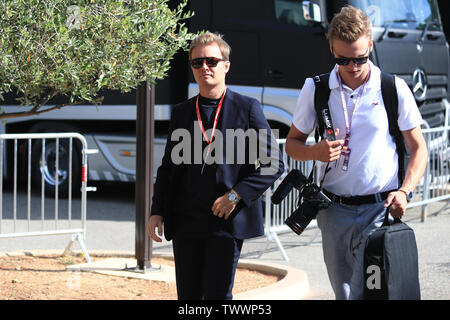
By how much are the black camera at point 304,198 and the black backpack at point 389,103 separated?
0.80ft

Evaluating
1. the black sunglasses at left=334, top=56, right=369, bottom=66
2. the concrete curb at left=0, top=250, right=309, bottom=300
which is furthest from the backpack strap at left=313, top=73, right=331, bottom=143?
the concrete curb at left=0, top=250, right=309, bottom=300

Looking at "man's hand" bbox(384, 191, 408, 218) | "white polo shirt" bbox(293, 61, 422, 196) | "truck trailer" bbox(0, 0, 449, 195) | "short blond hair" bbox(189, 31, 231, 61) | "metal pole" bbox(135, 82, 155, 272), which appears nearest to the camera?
"man's hand" bbox(384, 191, 408, 218)

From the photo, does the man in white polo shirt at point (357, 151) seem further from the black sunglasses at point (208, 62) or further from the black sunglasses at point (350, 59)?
the black sunglasses at point (208, 62)

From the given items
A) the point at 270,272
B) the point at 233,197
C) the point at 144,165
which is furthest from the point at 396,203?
the point at 144,165

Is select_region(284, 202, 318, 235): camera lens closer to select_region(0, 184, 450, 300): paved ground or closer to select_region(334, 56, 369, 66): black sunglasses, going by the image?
select_region(334, 56, 369, 66): black sunglasses

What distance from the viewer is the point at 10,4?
507cm

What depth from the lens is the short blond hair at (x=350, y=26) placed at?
370 cm

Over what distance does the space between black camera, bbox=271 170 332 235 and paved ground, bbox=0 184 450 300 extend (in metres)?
2.33

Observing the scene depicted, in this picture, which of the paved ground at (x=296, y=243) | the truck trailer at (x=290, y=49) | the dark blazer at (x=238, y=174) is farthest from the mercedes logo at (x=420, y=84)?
the dark blazer at (x=238, y=174)

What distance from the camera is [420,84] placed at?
10.1 meters

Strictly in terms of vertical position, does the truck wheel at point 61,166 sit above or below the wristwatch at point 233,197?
below

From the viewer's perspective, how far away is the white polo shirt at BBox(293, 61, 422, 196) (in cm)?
379

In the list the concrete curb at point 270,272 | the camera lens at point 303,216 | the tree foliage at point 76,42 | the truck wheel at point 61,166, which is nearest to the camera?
the camera lens at point 303,216

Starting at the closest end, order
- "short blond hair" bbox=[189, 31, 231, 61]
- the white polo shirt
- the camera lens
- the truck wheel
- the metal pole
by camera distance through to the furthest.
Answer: the white polo shirt
the camera lens
"short blond hair" bbox=[189, 31, 231, 61]
the metal pole
the truck wheel
